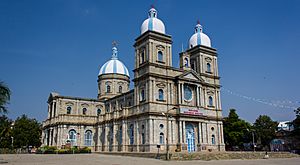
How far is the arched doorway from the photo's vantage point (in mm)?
47122

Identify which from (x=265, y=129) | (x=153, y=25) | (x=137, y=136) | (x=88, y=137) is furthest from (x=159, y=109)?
(x=265, y=129)

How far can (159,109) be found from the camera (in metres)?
45.0

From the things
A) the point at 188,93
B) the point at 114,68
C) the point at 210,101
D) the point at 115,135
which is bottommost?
the point at 115,135

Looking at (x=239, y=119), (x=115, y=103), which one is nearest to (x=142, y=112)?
(x=115, y=103)

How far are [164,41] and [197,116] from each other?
13943 mm

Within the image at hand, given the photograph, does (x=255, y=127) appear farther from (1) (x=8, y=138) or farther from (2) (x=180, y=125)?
(1) (x=8, y=138)

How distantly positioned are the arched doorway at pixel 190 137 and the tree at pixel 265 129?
101 feet

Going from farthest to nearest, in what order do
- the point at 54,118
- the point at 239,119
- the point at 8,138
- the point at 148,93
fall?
1. the point at 8,138
2. the point at 239,119
3. the point at 54,118
4. the point at 148,93

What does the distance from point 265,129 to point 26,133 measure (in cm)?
6011

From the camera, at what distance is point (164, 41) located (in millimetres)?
48469

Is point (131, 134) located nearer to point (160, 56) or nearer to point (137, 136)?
point (137, 136)

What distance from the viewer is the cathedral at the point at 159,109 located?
4488 centimetres

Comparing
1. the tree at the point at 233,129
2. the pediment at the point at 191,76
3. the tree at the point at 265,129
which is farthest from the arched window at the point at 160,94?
the tree at the point at 265,129

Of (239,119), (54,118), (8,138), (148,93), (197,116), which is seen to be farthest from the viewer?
(8,138)
